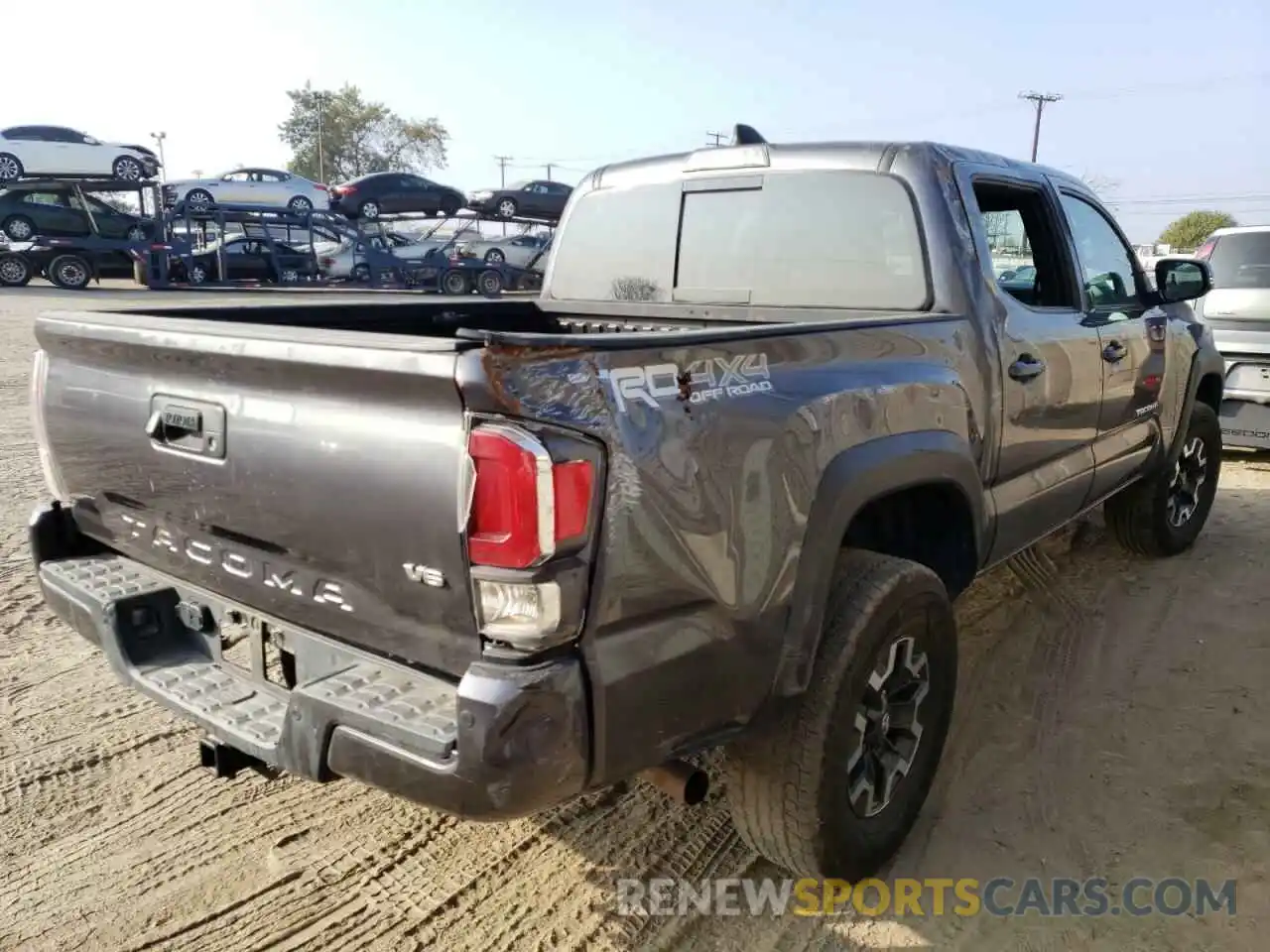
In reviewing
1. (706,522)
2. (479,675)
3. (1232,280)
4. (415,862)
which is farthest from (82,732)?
(1232,280)

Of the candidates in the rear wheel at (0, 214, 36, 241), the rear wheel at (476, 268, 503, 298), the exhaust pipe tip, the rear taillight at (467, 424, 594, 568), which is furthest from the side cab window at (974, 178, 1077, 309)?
the rear wheel at (0, 214, 36, 241)

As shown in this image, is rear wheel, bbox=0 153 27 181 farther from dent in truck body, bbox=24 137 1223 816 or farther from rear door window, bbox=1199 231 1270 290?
rear door window, bbox=1199 231 1270 290

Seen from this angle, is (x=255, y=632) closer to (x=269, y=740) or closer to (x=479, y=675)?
(x=269, y=740)

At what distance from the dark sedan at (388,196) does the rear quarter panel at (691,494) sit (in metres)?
25.4

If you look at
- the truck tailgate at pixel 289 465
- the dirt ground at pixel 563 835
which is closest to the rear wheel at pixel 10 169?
the dirt ground at pixel 563 835

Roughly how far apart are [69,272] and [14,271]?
134 cm

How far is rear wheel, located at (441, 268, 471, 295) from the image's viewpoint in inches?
1016

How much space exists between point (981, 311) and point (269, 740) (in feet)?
8.06

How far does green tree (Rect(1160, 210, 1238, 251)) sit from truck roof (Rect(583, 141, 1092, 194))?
52.1 meters

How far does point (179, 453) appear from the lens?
2.33 metres

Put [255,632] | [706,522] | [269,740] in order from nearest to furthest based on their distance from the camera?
[706,522] → [269,740] → [255,632]

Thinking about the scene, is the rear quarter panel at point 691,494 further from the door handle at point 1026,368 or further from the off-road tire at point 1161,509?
the off-road tire at point 1161,509

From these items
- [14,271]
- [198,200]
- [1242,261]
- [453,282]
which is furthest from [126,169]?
[1242,261]

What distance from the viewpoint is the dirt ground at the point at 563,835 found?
2.48 m
